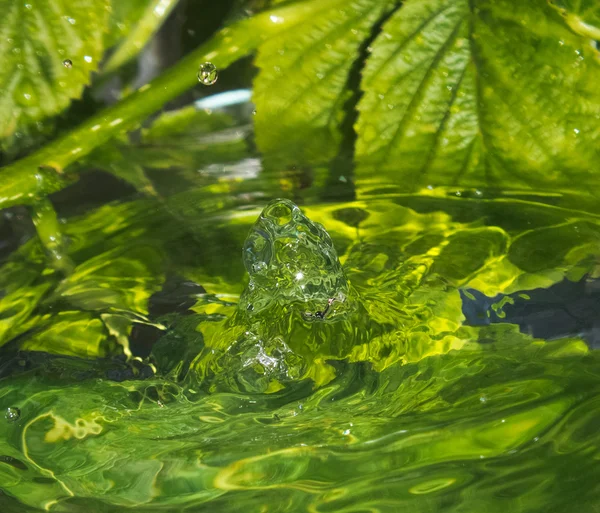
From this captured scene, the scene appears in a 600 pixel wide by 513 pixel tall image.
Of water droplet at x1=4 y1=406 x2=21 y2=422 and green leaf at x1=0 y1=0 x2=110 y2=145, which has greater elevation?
green leaf at x1=0 y1=0 x2=110 y2=145

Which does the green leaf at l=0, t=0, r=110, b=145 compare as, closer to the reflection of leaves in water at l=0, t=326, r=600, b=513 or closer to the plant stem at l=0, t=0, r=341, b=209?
the plant stem at l=0, t=0, r=341, b=209

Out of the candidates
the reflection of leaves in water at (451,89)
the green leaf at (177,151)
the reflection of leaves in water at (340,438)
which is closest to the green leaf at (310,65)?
the reflection of leaves in water at (451,89)

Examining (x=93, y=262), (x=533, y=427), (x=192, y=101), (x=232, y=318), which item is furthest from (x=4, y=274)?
(x=533, y=427)

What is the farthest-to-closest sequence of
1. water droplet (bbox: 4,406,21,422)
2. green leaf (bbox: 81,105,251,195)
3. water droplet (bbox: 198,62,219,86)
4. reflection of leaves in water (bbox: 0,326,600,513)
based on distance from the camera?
green leaf (bbox: 81,105,251,195)
water droplet (bbox: 198,62,219,86)
water droplet (bbox: 4,406,21,422)
reflection of leaves in water (bbox: 0,326,600,513)

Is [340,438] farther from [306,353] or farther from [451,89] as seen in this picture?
[451,89]

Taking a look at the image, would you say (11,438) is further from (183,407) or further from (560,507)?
(560,507)

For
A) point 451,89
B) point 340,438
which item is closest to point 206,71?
point 451,89

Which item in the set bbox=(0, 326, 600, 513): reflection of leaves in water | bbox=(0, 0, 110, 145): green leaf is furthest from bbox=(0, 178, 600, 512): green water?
bbox=(0, 0, 110, 145): green leaf
